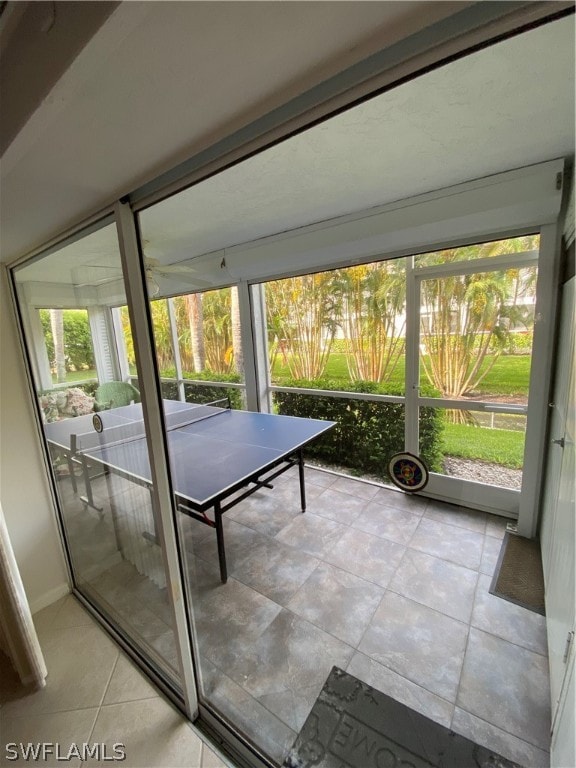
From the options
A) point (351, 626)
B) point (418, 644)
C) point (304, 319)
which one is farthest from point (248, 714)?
point (304, 319)

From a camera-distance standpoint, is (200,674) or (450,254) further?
(450,254)

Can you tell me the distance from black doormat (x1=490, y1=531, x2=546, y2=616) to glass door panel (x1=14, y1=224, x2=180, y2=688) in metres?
2.04

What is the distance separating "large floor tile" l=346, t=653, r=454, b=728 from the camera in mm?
1400

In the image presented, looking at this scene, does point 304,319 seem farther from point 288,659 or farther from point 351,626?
point 288,659

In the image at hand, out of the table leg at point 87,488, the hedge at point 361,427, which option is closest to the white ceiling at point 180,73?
the table leg at point 87,488

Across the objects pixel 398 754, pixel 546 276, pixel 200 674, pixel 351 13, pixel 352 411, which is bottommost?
pixel 398 754

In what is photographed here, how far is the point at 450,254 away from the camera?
8.81 feet

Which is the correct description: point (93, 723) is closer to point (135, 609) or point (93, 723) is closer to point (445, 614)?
point (135, 609)

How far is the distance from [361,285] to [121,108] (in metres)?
3.09

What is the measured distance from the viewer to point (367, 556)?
234cm

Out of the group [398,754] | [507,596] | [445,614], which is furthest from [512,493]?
[398,754]

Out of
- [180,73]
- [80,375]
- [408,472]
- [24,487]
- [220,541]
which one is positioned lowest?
[408,472]

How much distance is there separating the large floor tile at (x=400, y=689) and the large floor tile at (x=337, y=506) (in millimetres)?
1173

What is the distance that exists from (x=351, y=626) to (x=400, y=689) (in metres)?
0.37
